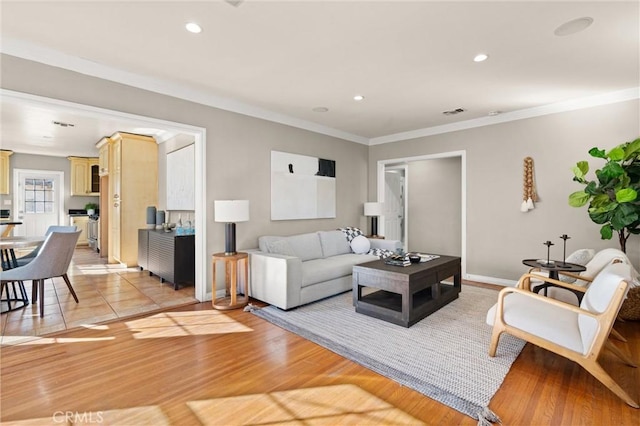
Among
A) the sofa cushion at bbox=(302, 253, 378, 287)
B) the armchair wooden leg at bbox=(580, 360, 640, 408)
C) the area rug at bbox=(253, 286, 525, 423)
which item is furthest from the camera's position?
the sofa cushion at bbox=(302, 253, 378, 287)

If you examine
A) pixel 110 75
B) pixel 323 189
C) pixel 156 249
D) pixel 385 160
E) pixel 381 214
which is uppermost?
pixel 110 75

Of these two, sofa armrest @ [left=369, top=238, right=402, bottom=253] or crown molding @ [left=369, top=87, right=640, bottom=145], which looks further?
sofa armrest @ [left=369, top=238, right=402, bottom=253]

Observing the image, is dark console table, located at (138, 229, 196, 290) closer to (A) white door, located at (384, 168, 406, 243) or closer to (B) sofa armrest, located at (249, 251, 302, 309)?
(B) sofa armrest, located at (249, 251, 302, 309)

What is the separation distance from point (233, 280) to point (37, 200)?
8187 millimetres

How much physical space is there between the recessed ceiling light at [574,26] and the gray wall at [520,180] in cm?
213

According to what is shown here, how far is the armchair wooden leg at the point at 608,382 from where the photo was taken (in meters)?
1.87

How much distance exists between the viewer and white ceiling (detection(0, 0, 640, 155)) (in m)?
2.25

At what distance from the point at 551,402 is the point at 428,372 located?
724 millimetres

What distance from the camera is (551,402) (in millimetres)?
1918

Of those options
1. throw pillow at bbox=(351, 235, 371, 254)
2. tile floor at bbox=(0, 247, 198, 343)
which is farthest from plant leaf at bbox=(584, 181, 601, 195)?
tile floor at bbox=(0, 247, 198, 343)

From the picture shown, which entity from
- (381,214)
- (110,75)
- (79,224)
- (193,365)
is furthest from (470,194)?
(79,224)

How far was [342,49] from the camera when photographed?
2.79 meters

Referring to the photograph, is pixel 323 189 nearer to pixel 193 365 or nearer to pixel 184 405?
pixel 193 365

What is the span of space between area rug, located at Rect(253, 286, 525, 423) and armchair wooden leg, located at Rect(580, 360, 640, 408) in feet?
1.66
